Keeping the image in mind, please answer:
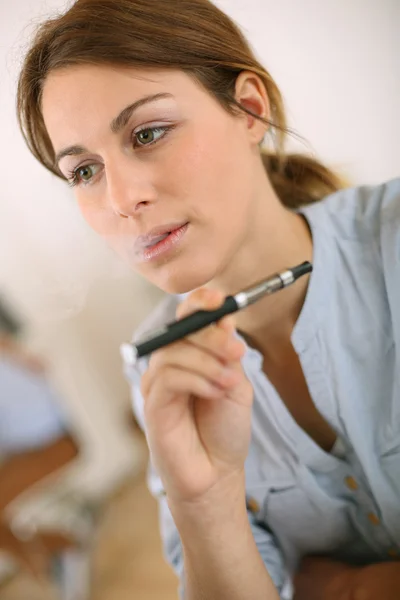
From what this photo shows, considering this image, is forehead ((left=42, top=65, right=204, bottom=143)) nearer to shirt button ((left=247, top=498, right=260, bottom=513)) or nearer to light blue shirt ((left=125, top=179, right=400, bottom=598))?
light blue shirt ((left=125, top=179, right=400, bottom=598))

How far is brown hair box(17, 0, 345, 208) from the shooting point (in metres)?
0.41

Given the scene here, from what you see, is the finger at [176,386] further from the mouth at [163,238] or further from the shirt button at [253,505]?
the shirt button at [253,505]

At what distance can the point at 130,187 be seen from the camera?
41cm

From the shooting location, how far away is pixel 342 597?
49cm

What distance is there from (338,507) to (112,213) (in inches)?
17.2

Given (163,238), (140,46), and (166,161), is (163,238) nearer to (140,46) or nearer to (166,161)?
(166,161)

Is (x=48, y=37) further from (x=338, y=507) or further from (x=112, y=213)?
(x=338, y=507)

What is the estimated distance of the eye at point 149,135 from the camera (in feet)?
1.36

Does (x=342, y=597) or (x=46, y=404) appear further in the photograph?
(x=46, y=404)

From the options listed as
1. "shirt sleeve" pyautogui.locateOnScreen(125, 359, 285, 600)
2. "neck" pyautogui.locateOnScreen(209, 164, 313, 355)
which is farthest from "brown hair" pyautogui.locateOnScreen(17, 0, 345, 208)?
"shirt sleeve" pyautogui.locateOnScreen(125, 359, 285, 600)

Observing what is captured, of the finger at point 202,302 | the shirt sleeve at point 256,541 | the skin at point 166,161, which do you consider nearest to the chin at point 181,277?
the skin at point 166,161

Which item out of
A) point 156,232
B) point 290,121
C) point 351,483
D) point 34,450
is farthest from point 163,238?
point 34,450

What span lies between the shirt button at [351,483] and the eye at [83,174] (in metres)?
0.45

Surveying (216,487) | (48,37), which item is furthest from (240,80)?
(216,487)
